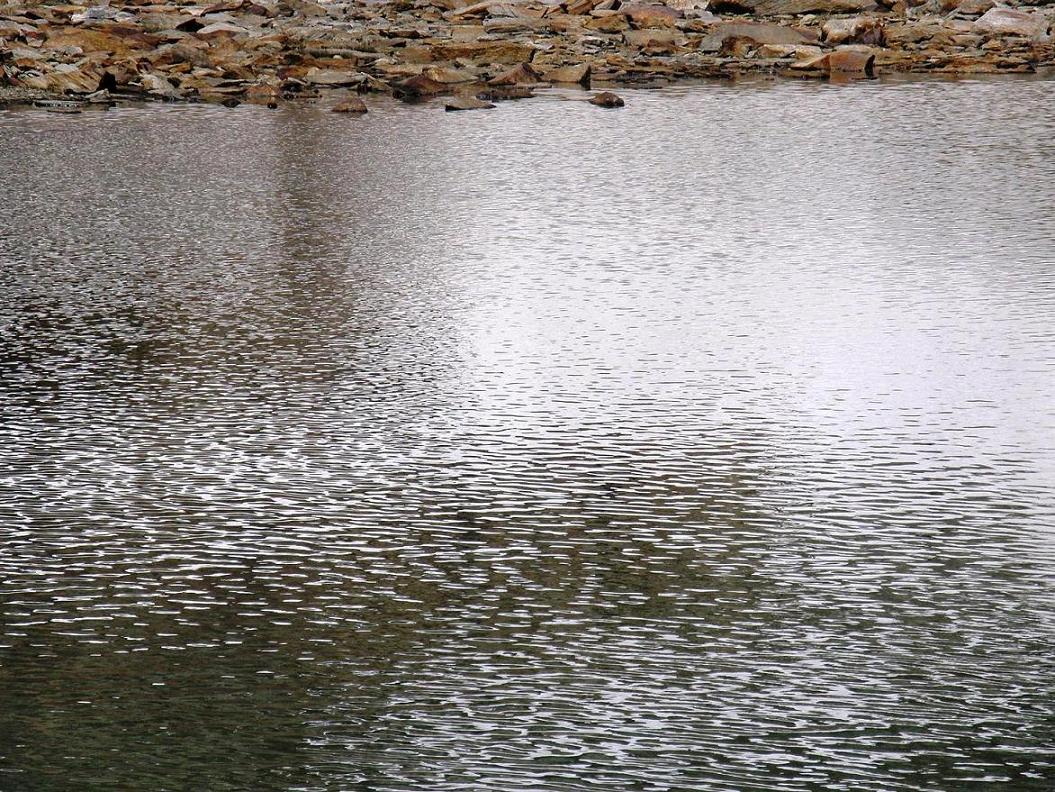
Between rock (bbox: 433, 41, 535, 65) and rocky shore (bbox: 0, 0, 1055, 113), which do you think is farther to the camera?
rock (bbox: 433, 41, 535, 65)

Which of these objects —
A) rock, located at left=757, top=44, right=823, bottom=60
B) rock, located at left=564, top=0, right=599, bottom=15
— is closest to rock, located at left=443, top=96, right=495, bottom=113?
rock, located at left=757, top=44, right=823, bottom=60

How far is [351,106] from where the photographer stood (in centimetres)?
1579

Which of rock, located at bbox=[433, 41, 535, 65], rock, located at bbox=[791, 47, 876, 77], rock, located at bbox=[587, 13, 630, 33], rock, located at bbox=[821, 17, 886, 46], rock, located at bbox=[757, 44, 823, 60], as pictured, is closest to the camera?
rock, located at bbox=[791, 47, 876, 77]

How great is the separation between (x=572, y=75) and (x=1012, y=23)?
9.39 meters

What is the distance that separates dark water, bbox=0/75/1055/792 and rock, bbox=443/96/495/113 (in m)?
6.81

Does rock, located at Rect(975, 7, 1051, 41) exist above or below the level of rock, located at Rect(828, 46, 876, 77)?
above

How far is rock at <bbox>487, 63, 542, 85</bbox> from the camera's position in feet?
64.1

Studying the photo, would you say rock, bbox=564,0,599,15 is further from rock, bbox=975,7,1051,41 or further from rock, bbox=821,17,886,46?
rock, bbox=975,7,1051,41

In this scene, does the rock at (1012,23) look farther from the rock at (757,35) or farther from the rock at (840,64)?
the rock at (840,64)

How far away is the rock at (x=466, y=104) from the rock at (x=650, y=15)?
435 inches

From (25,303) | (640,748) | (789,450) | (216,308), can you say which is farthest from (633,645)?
(25,303)

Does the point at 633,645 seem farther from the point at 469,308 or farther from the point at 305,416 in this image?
the point at 469,308

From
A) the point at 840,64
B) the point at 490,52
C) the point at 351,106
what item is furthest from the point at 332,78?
→ the point at 840,64

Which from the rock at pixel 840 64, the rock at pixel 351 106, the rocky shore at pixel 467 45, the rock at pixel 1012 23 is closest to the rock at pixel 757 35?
the rocky shore at pixel 467 45
